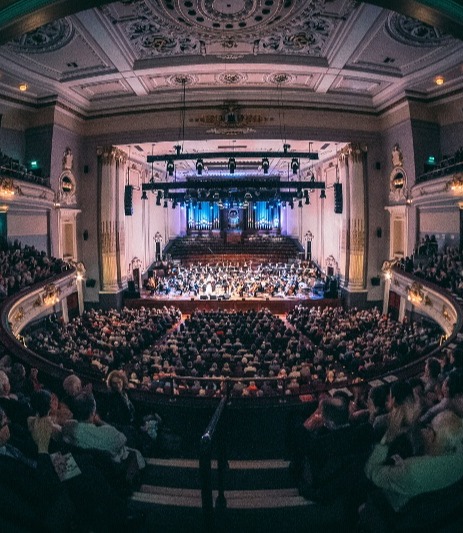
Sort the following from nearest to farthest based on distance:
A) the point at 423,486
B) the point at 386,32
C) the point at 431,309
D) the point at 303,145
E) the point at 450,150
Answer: the point at 423,486 < the point at 386,32 < the point at 431,309 < the point at 450,150 < the point at 303,145

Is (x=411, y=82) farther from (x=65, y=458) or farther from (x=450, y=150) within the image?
(x=65, y=458)

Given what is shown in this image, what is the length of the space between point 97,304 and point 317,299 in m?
9.64

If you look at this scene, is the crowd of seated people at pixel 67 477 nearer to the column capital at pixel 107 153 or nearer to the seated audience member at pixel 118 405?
the seated audience member at pixel 118 405

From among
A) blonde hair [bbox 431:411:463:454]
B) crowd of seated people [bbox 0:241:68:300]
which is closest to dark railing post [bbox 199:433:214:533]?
blonde hair [bbox 431:411:463:454]

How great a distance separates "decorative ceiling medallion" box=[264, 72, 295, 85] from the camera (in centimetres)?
1304

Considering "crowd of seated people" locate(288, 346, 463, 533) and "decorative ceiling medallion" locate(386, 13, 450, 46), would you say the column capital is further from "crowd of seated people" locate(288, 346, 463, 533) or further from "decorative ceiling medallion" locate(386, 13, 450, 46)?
"crowd of seated people" locate(288, 346, 463, 533)

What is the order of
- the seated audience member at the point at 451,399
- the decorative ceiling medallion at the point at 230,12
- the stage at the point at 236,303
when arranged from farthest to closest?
1. the stage at the point at 236,303
2. the decorative ceiling medallion at the point at 230,12
3. the seated audience member at the point at 451,399

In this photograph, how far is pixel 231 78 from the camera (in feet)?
43.7

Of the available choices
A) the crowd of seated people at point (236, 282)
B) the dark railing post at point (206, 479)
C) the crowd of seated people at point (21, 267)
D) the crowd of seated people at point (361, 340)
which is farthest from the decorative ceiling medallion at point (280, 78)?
the dark railing post at point (206, 479)

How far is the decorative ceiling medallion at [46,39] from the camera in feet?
31.5

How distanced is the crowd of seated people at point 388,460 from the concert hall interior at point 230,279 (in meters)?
0.02

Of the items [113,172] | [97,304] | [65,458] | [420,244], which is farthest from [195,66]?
[65,458]

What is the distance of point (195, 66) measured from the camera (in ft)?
38.9

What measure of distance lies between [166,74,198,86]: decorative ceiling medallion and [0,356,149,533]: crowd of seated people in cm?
1228
